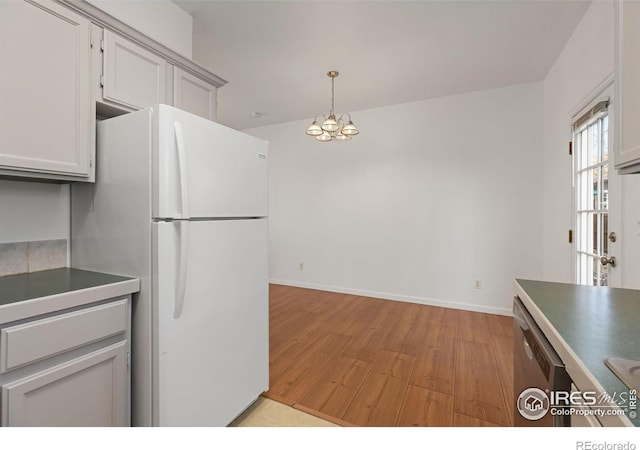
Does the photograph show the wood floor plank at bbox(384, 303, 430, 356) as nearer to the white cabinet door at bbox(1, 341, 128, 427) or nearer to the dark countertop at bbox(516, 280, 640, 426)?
the dark countertop at bbox(516, 280, 640, 426)

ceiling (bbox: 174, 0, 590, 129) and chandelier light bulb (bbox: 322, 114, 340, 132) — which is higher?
ceiling (bbox: 174, 0, 590, 129)

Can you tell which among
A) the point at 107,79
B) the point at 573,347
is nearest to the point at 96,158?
the point at 107,79

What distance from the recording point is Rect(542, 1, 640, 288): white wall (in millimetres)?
1646

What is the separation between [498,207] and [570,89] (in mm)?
1380

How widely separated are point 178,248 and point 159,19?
1.72 metres

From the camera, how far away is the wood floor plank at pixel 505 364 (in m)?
1.88

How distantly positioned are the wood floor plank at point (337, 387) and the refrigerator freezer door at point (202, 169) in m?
1.29

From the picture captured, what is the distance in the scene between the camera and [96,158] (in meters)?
1.52


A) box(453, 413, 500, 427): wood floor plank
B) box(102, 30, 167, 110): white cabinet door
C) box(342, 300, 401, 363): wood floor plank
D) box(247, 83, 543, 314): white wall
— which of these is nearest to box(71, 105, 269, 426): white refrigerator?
box(102, 30, 167, 110): white cabinet door

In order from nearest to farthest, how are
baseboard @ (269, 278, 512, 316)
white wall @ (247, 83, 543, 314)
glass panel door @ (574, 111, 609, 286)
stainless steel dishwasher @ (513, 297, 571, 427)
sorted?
stainless steel dishwasher @ (513, 297, 571, 427) → glass panel door @ (574, 111, 609, 286) → white wall @ (247, 83, 543, 314) → baseboard @ (269, 278, 512, 316)

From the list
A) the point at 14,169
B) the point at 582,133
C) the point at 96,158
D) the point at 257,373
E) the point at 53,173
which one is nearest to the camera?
the point at 14,169

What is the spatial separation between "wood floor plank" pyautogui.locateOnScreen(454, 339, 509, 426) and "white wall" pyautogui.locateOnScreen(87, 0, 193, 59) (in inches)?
119

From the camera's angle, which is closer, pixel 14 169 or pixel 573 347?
pixel 573 347

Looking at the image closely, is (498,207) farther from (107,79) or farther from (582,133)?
(107,79)
